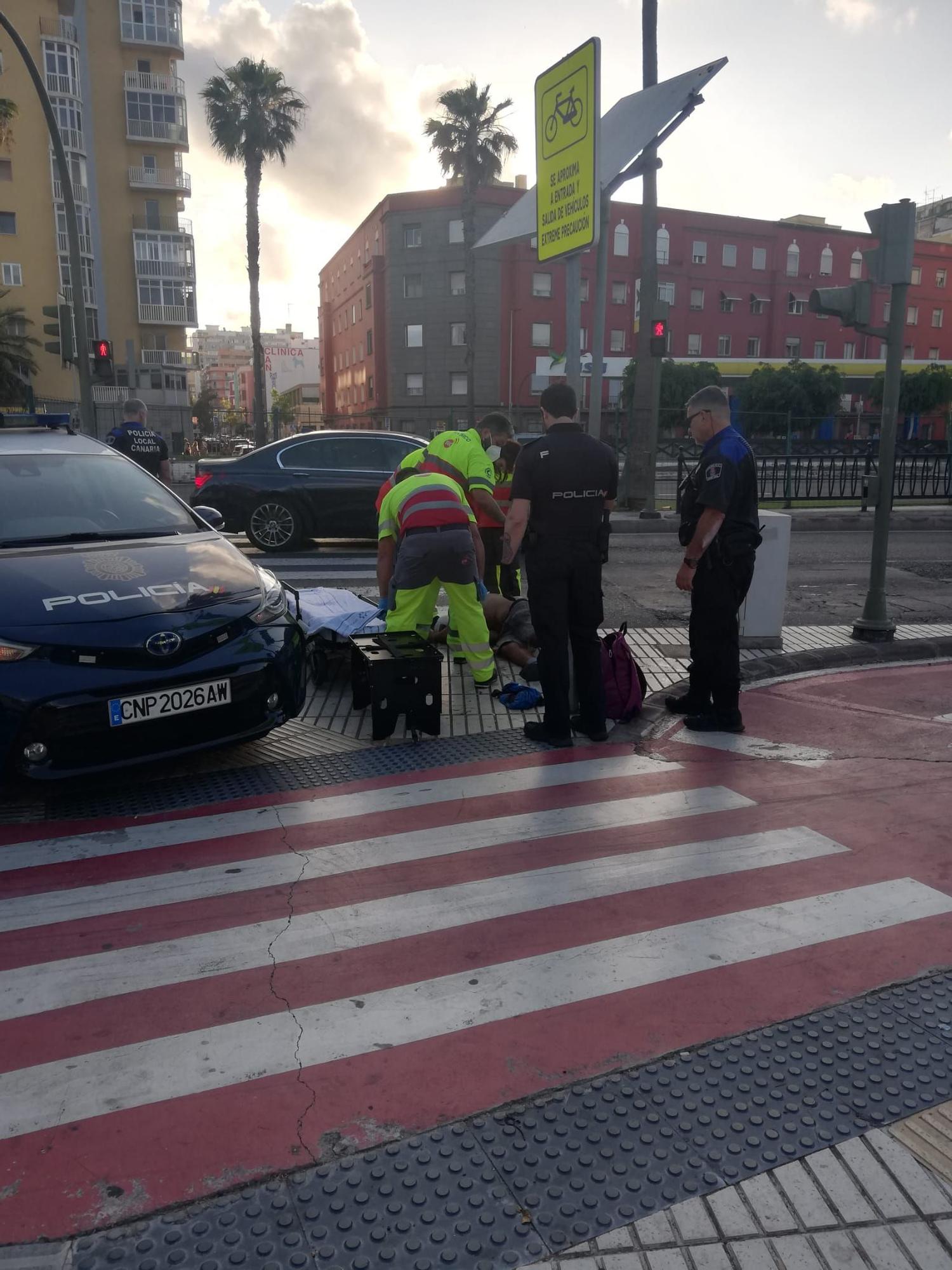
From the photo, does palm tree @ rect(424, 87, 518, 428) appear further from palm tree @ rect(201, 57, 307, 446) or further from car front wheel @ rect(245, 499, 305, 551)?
car front wheel @ rect(245, 499, 305, 551)

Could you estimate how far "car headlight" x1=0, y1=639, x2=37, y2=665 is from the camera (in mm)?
3920

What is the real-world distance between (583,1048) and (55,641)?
271 cm

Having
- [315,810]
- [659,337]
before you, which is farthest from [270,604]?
[659,337]

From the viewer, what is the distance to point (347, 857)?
393cm

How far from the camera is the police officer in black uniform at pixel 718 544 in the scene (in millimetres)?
5266

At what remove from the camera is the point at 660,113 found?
29.7 feet

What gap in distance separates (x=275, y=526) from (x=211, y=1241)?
11.1 metres

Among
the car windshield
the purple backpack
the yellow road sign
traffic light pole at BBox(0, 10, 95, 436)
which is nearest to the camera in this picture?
the car windshield

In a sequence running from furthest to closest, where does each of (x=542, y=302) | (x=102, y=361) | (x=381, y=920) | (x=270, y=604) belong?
(x=542, y=302) → (x=102, y=361) → (x=270, y=604) → (x=381, y=920)

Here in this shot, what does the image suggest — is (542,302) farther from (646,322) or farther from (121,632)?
(121,632)

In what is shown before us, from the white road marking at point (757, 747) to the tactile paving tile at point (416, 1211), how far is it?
10.9ft

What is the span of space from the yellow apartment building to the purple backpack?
43512 millimetres

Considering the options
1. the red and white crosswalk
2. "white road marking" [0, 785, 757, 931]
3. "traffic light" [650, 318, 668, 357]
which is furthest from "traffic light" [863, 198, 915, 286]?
"traffic light" [650, 318, 668, 357]

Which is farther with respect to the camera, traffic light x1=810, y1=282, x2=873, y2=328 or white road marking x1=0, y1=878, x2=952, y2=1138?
traffic light x1=810, y1=282, x2=873, y2=328
